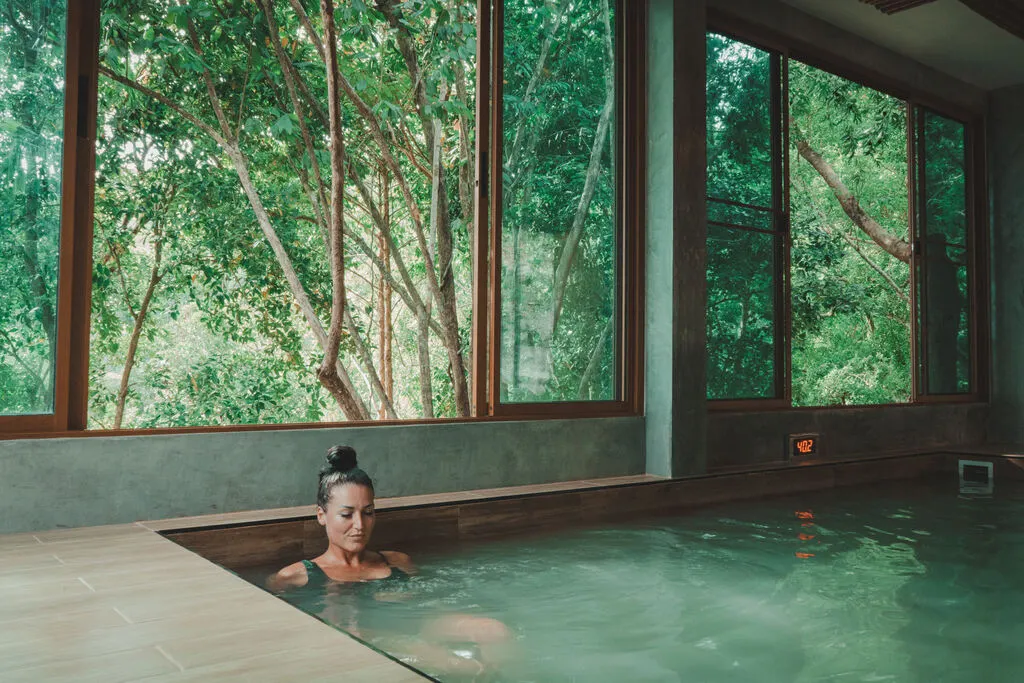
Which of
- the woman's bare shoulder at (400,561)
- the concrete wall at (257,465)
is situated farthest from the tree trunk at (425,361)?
the woman's bare shoulder at (400,561)

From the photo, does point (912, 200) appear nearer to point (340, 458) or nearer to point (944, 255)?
point (944, 255)

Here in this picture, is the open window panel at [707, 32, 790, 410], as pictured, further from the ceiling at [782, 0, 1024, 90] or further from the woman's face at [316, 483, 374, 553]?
the woman's face at [316, 483, 374, 553]

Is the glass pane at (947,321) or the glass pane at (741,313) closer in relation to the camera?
the glass pane at (741,313)

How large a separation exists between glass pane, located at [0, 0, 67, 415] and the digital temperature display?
442 cm

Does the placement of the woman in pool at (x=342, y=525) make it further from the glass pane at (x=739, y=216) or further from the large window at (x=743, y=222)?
the glass pane at (x=739, y=216)

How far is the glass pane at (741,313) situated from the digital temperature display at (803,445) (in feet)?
1.10

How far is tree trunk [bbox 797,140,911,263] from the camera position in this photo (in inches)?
Result: 381

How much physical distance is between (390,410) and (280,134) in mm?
2122

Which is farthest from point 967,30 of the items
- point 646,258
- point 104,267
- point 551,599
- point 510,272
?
point 104,267

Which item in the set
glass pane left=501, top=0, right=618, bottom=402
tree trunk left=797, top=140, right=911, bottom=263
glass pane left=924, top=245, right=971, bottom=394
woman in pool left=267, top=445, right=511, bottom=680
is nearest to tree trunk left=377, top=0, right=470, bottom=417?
glass pane left=501, top=0, right=618, bottom=402

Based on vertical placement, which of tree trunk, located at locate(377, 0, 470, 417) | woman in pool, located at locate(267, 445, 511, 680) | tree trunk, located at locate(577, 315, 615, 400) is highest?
tree trunk, located at locate(377, 0, 470, 417)

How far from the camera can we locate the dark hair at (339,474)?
106 inches

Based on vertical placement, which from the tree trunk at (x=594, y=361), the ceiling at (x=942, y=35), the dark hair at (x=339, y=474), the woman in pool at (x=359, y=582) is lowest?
the woman in pool at (x=359, y=582)

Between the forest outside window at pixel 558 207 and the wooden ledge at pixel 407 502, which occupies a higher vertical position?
the forest outside window at pixel 558 207
